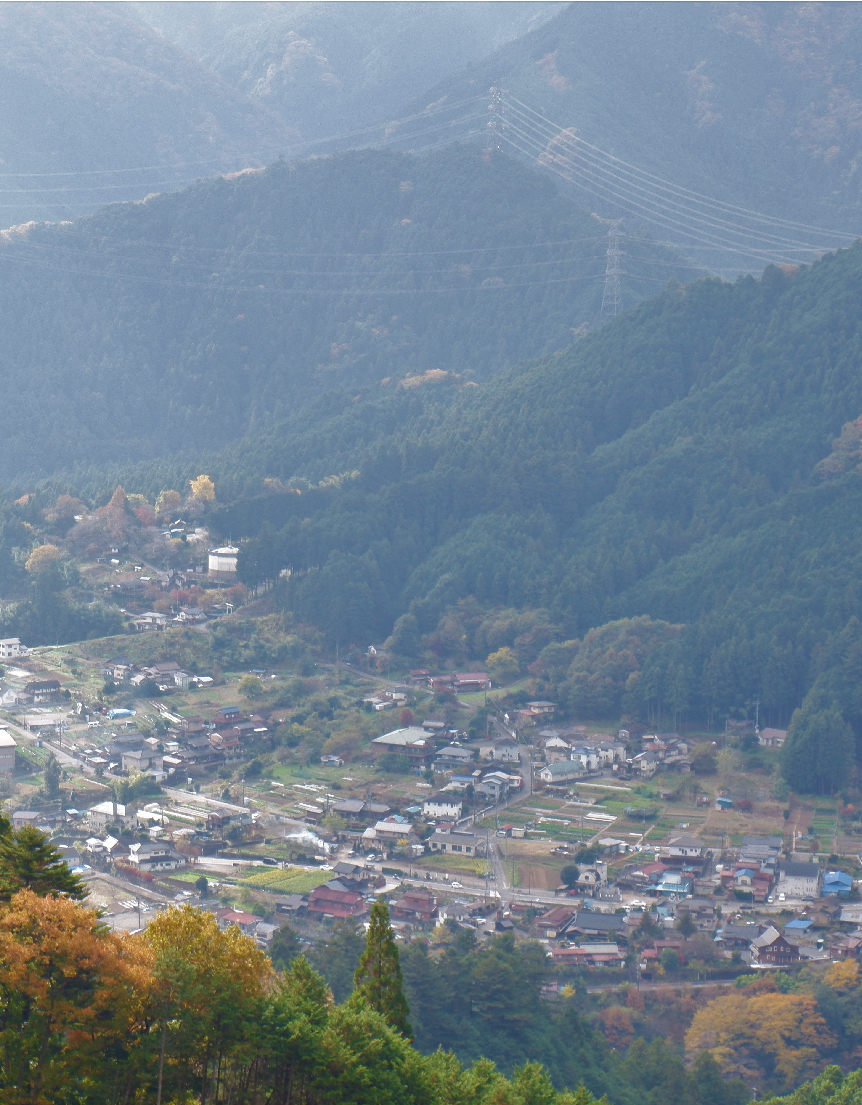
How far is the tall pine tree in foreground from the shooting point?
1612cm

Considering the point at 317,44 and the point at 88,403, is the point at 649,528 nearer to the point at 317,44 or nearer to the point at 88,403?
the point at 88,403

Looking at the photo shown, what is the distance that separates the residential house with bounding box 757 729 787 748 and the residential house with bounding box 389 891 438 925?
45.9 ft

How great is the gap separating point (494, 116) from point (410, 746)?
7195 centimetres

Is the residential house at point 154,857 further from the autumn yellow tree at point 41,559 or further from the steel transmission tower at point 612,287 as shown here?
the steel transmission tower at point 612,287

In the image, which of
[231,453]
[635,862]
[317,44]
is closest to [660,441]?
[231,453]

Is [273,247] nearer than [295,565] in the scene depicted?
No

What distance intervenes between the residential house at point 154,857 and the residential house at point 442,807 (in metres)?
Answer: 6.36

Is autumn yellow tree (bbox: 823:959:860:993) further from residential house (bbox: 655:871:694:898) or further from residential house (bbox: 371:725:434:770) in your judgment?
residential house (bbox: 371:725:434:770)

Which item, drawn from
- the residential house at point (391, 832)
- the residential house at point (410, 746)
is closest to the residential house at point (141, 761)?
the residential house at point (410, 746)

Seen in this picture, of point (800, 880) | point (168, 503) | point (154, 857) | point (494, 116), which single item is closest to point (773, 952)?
point (800, 880)

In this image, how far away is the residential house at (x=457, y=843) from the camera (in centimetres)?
3322

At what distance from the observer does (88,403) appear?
253ft

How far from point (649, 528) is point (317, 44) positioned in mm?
119372

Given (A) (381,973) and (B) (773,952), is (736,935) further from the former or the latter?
(A) (381,973)
